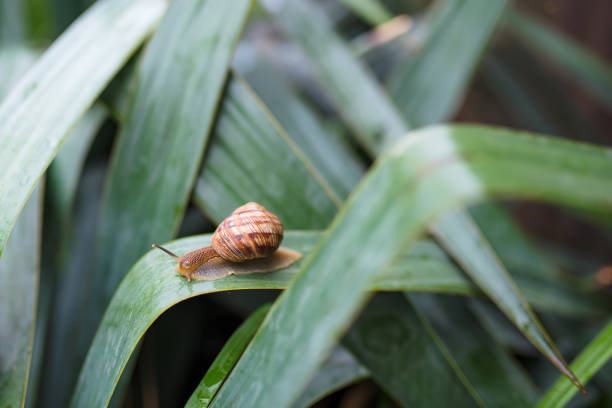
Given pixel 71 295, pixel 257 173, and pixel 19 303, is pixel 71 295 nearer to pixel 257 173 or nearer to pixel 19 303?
pixel 19 303

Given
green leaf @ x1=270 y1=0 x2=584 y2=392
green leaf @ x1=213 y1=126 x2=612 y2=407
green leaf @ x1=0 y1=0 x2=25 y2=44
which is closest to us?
green leaf @ x1=213 y1=126 x2=612 y2=407

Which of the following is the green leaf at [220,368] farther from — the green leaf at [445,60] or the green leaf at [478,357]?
the green leaf at [445,60]

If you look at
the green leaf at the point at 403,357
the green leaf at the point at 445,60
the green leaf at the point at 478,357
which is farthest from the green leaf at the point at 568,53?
the green leaf at the point at 403,357

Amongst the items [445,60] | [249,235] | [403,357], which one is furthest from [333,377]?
[445,60]

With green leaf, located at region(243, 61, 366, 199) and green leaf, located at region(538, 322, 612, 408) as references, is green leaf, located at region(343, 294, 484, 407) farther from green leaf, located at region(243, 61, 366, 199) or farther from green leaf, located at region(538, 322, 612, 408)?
green leaf, located at region(243, 61, 366, 199)

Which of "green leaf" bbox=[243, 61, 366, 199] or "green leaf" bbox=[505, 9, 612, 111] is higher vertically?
"green leaf" bbox=[243, 61, 366, 199]

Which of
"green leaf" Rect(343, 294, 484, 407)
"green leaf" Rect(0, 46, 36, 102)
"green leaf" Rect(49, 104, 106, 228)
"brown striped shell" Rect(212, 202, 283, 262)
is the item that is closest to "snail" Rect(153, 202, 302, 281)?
"brown striped shell" Rect(212, 202, 283, 262)
